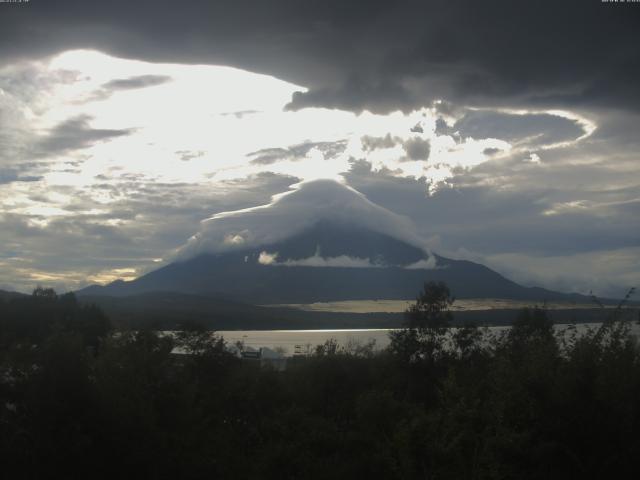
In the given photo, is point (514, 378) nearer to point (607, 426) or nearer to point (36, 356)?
point (607, 426)

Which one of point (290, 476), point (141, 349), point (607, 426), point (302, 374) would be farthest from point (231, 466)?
point (302, 374)

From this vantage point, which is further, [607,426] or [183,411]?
[183,411]

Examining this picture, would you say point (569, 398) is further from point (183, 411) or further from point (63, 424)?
point (63, 424)

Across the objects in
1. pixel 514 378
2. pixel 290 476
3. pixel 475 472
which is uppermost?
pixel 514 378

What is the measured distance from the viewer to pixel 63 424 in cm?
2514

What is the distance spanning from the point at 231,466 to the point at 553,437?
13212 millimetres

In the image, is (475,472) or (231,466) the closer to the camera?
(475,472)

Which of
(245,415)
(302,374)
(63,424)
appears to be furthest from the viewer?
(302,374)

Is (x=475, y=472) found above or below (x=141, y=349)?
below

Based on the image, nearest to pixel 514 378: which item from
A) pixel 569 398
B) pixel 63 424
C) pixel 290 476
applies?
pixel 569 398

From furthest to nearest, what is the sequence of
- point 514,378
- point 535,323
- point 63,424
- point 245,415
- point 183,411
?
point 535,323, point 245,415, point 183,411, point 514,378, point 63,424

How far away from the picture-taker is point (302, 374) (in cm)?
5278

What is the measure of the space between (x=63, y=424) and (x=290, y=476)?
9.58 m

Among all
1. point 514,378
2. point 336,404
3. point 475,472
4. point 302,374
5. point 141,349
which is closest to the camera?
point 475,472
